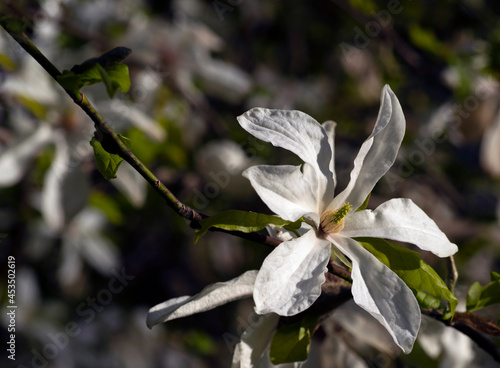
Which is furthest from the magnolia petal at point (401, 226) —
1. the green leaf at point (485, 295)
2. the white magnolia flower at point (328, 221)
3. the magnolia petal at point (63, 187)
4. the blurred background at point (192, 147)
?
the magnolia petal at point (63, 187)

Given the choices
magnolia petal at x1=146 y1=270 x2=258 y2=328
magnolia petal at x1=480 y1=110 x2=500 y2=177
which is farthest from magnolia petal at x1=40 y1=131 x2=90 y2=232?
magnolia petal at x1=480 y1=110 x2=500 y2=177

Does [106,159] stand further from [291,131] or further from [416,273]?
[416,273]

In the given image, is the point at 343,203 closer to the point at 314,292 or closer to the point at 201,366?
the point at 314,292

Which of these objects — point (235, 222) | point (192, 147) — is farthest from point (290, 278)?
point (192, 147)

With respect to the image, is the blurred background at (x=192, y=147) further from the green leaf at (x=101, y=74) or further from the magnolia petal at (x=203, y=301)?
the green leaf at (x=101, y=74)

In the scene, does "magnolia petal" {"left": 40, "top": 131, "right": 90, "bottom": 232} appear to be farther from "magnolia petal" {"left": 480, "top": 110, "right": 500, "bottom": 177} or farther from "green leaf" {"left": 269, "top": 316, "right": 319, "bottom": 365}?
"magnolia petal" {"left": 480, "top": 110, "right": 500, "bottom": 177}

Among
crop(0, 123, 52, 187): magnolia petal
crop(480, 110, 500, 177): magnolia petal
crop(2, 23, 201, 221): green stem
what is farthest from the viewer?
crop(480, 110, 500, 177): magnolia petal
